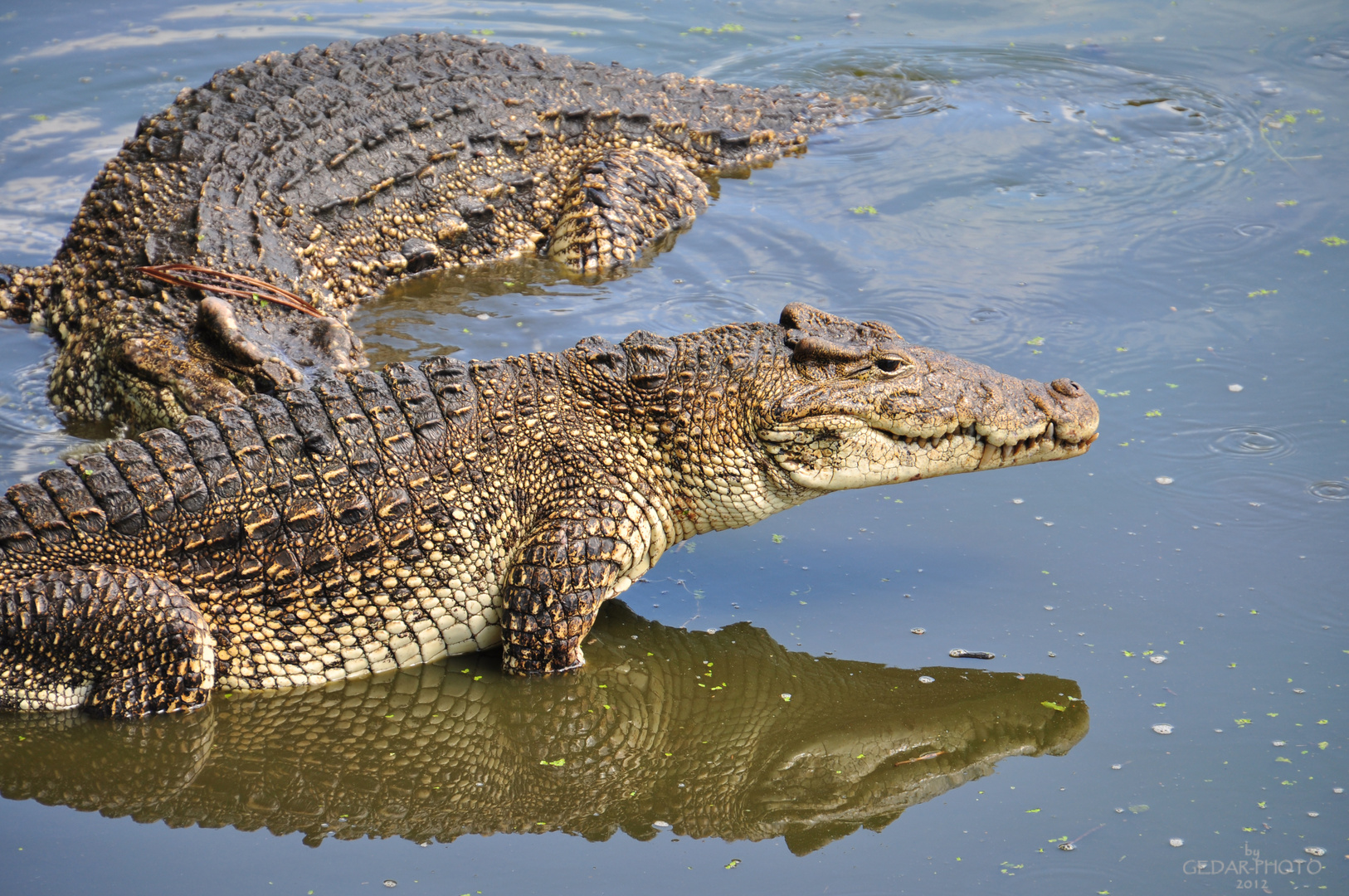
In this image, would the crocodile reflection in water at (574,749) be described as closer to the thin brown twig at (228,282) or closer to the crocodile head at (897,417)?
the crocodile head at (897,417)

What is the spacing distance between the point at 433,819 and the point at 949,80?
9.48m

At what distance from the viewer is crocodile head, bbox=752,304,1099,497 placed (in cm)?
436

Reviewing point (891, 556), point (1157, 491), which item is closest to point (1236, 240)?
point (1157, 491)

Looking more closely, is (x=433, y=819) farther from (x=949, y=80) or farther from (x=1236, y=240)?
(x=949, y=80)

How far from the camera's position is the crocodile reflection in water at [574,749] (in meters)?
3.75

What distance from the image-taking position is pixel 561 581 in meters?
4.16

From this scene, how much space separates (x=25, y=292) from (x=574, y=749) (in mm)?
5272

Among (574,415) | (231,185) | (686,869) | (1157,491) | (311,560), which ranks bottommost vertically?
(686,869)

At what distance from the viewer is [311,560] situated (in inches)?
159

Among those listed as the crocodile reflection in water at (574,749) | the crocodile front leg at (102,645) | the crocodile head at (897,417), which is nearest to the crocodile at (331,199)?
the crocodile front leg at (102,645)

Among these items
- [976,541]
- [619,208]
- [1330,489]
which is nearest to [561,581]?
[976,541]

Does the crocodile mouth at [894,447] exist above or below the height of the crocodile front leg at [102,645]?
above

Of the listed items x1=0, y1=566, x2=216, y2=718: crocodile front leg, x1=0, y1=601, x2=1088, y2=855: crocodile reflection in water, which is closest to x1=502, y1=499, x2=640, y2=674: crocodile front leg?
x1=0, y1=601, x2=1088, y2=855: crocodile reflection in water

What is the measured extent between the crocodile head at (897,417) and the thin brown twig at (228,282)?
3097mm
